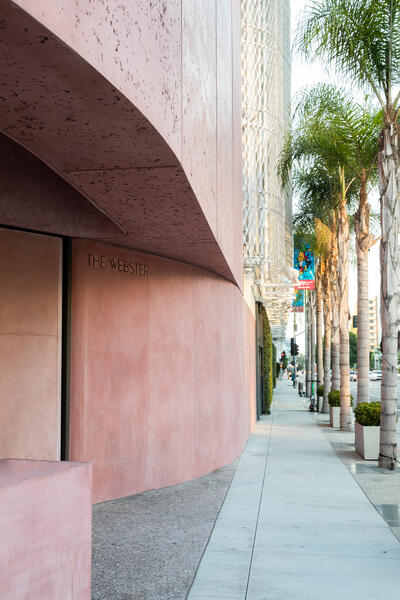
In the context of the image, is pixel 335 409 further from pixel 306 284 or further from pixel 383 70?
pixel 383 70

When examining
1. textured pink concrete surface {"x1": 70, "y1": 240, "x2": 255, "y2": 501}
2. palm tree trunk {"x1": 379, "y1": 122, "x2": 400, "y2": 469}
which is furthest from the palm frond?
textured pink concrete surface {"x1": 70, "y1": 240, "x2": 255, "y2": 501}

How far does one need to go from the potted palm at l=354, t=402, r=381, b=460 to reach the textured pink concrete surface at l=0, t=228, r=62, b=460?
25.1ft

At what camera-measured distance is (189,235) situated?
27.0 feet

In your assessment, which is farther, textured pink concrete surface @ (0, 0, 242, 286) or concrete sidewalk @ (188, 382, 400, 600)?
concrete sidewalk @ (188, 382, 400, 600)

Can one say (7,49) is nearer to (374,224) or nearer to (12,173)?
(12,173)

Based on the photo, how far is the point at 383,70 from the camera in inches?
512

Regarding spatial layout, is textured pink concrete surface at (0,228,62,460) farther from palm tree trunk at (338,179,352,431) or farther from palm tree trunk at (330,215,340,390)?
palm tree trunk at (330,215,340,390)

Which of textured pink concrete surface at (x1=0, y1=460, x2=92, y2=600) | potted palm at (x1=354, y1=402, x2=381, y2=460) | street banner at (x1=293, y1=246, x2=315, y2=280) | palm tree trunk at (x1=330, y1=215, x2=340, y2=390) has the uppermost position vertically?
street banner at (x1=293, y1=246, x2=315, y2=280)

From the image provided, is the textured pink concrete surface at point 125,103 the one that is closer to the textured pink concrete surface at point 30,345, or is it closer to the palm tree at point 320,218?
the textured pink concrete surface at point 30,345

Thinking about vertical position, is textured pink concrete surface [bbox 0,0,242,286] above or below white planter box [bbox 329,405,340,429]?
above

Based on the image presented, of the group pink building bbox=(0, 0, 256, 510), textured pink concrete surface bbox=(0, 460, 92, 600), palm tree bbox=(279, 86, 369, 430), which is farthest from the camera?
palm tree bbox=(279, 86, 369, 430)

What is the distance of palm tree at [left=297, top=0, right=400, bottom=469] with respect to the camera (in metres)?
12.7

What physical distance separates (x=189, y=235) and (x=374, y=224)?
760 inches

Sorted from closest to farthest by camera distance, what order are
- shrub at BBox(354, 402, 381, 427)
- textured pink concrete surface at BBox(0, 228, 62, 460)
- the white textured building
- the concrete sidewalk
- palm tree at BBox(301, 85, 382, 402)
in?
the concrete sidewalk → textured pink concrete surface at BBox(0, 228, 62, 460) → shrub at BBox(354, 402, 381, 427) → palm tree at BBox(301, 85, 382, 402) → the white textured building
